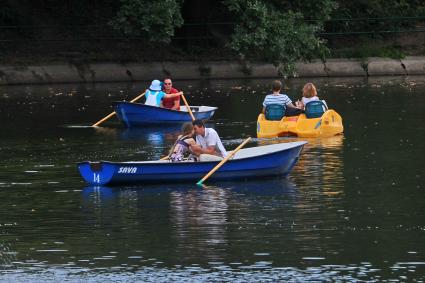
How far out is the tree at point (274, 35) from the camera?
47281mm

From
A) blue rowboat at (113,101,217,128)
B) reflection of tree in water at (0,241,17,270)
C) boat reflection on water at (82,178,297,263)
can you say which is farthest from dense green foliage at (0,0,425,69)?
reflection of tree in water at (0,241,17,270)

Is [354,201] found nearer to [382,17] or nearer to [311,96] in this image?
[311,96]

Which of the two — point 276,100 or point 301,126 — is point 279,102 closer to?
point 276,100

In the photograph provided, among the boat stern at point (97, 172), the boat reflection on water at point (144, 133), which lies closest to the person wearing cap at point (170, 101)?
the boat reflection on water at point (144, 133)

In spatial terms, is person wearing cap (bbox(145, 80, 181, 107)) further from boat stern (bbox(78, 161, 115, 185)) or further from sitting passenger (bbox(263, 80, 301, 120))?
boat stern (bbox(78, 161, 115, 185))

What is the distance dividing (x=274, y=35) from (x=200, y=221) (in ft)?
91.4

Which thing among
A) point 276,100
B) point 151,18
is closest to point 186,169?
point 276,100

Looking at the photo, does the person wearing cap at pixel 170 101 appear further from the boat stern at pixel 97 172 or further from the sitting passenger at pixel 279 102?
the boat stern at pixel 97 172

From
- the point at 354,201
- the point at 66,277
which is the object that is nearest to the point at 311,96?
the point at 354,201

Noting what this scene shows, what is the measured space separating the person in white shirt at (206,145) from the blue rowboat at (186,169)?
285mm

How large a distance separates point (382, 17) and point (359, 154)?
30315 mm

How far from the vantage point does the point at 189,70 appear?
2067 inches

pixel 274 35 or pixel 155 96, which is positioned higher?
pixel 274 35

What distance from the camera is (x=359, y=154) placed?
2817 cm
